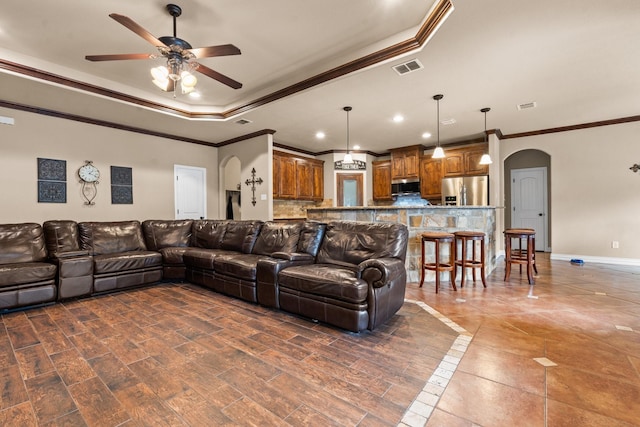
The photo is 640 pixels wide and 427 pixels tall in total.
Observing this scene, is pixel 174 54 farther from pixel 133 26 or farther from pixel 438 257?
pixel 438 257

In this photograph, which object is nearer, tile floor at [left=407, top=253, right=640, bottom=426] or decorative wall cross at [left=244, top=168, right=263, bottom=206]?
tile floor at [left=407, top=253, right=640, bottom=426]

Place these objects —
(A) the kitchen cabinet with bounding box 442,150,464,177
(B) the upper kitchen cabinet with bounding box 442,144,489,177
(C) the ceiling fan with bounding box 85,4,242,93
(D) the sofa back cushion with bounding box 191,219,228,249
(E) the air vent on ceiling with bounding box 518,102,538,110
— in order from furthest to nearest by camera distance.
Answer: (A) the kitchen cabinet with bounding box 442,150,464,177 < (B) the upper kitchen cabinet with bounding box 442,144,489,177 < (D) the sofa back cushion with bounding box 191,219,228,249 < (E) the air vent on ceiling with bounding box 518,102,538,110 < (C) the ceiling fan with bounding box 85,4,242,93

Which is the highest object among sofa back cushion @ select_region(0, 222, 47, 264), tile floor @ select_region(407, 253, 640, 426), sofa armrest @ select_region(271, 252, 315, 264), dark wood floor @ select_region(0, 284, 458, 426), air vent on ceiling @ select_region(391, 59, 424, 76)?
air vent on ceiling @ select_region(391, 59, 424, 76)

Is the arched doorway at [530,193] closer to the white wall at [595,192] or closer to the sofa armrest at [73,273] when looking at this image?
the white wall at [595,192]

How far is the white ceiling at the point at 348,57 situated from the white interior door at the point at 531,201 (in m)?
2.03

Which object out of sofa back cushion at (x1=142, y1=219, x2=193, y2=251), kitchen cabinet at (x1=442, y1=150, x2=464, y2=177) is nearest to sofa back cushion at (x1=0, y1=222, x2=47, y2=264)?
sofa back cushion at (x1=142, y1=219, x2=193, y2=251)

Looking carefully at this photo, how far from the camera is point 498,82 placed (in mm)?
3861

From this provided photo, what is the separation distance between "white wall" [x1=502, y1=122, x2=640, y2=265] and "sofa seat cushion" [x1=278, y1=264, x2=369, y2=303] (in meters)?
5.85

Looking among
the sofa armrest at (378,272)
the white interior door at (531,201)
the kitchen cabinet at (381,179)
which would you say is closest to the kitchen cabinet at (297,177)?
the kitchen cabinet at (381,179)

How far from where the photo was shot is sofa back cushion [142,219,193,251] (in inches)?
191

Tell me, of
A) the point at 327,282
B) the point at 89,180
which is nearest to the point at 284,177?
the point at 89,180

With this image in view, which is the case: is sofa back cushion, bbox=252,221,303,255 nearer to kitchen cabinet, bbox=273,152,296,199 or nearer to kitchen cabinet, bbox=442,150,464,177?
kitchen cabinet, bbox=273,152,296,199

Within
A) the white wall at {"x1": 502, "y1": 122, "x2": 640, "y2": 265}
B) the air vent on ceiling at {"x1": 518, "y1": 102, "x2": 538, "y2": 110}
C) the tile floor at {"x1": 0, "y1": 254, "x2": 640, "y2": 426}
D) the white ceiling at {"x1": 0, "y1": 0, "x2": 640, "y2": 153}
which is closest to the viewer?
the tile floor at {"x1": 0, "y1": 254, "x2": 640, "y2": 426}

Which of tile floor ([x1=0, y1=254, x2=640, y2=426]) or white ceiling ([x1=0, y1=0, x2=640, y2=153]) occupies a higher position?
white ceiling ([x1=0, y1=0, x2=640, y2=153])
